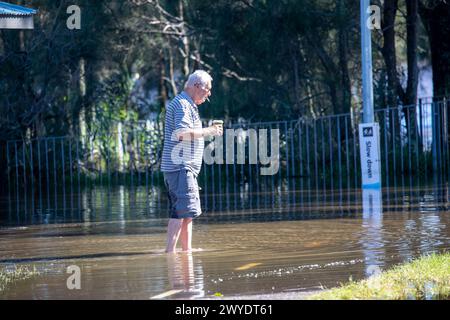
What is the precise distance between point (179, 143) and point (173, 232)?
879 millimetres

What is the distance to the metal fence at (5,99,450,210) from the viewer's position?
68.0 feet

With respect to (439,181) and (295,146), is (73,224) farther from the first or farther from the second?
(295,146)

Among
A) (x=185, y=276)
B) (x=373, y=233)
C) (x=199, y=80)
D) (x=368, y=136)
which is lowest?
(x=185, y=276)

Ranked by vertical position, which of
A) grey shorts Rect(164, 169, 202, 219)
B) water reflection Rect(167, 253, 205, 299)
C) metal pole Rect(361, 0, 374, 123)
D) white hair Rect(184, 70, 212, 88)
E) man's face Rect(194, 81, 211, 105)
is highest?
metal pole Rect(361, 0, 374, 123)

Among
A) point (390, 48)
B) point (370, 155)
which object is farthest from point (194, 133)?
point (390, 48)

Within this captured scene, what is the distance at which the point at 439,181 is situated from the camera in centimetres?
1881

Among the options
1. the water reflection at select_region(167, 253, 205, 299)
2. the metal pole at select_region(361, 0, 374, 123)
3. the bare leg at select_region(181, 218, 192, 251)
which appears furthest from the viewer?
the metal pole at select_region(361, 0, 374, 123)

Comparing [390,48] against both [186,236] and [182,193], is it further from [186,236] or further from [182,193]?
[182,193]

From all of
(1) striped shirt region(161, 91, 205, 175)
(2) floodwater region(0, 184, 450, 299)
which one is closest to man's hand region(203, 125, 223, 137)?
(1) striped shirt region(161, 91, 205, 175)

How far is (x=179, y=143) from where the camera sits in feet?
31.5

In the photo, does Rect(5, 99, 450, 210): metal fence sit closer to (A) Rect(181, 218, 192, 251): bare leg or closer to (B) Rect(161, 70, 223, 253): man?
(A) Rect(181, 218, 192, 251): bare leg
